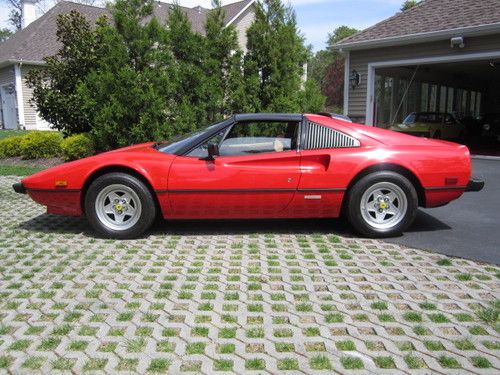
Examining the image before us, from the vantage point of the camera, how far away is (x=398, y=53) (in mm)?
12461

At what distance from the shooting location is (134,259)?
4.55m

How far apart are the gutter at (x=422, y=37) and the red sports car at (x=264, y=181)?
6.80m

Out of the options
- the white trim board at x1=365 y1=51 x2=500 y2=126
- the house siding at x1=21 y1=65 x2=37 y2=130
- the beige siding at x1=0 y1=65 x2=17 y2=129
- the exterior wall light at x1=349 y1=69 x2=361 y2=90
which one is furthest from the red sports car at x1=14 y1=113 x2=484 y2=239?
the beige siding at x1=0 y1=65 x2=17 y2=129

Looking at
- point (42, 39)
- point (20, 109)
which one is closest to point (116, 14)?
point (20, 109)

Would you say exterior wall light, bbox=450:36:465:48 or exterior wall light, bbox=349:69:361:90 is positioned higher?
exterior wall light, bbox=450:36:465:48

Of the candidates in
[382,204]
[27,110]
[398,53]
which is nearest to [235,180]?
[382,204]

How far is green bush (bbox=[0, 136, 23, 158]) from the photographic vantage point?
12.5 m

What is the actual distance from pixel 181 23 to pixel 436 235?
6.83m

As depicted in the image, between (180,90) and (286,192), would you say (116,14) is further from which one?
(286,192)

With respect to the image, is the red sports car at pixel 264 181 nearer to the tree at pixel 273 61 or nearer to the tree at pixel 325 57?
the tree at pixel 273 61

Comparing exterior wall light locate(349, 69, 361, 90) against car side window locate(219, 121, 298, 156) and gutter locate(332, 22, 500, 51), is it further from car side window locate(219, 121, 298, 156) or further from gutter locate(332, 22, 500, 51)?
car side window locate(219, 121, 298, 156)

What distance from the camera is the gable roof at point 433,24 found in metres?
10.9

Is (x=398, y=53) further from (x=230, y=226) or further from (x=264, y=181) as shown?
(x=264, y=181)

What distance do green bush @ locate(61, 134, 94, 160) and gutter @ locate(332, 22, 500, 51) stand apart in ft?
23.9
